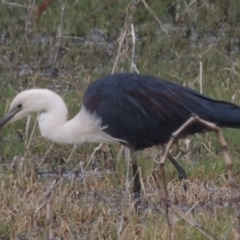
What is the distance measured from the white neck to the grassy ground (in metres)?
0.17

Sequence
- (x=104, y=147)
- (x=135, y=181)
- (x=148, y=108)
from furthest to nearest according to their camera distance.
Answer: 1. (x=104, y=147)
2. (x=135, y=181)
3. (x=148, y=108)

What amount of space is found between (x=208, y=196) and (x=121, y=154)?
0.77 m

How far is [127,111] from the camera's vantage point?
523cm

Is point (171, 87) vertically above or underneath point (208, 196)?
above

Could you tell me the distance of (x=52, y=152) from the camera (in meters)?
6.13

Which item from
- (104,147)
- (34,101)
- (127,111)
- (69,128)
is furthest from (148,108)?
(104,147)

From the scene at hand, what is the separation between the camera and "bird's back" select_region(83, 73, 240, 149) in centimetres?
518

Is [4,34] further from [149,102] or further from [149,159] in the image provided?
[149,102]

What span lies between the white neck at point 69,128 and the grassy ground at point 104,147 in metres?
Result: 0.17

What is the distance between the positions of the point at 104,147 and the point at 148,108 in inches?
36.4

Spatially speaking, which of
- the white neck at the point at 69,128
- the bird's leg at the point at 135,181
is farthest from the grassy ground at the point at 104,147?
the white neck at the point at 69,128

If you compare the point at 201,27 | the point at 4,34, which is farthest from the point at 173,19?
the point at 4,34

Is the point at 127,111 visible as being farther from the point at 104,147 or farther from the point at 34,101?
the point at 104,147

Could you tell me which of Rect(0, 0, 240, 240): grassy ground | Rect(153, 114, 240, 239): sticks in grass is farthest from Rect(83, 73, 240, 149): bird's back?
Rect(153, 114, 240, 239): sticks in grass
